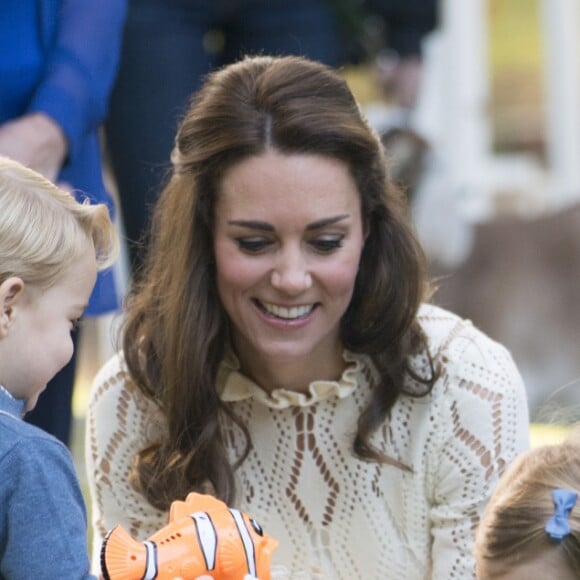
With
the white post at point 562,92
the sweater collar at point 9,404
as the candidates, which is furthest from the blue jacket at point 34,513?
the white post at point 562,92

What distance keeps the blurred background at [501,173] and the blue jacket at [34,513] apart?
3.00 m

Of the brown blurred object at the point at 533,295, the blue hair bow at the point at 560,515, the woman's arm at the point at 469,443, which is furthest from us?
the brown blurred object at the point at 533,295

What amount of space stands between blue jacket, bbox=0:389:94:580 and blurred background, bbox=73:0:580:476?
3.00m

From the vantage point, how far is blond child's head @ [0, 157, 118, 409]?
1.92 meters

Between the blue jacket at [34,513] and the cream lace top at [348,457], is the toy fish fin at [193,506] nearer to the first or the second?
the blue jacket at [34,513]

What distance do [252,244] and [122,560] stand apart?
72cm

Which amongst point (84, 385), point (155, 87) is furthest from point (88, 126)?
point (84, 385)

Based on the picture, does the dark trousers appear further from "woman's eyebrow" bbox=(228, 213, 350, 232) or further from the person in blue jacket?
"woman's eyebrow" bbox=(228, 213, 350, 232)

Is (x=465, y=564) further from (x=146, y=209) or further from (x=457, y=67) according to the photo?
(x=457, y=67)

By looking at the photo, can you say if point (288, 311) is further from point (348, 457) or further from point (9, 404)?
point (9, 404)

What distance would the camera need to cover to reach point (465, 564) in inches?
102

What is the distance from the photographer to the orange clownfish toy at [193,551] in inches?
74.6

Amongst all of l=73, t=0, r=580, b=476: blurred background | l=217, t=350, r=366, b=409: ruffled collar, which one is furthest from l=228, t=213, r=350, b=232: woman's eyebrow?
l=73, t=0, r=580, b=476: blurred background

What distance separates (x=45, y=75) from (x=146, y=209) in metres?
0.59
